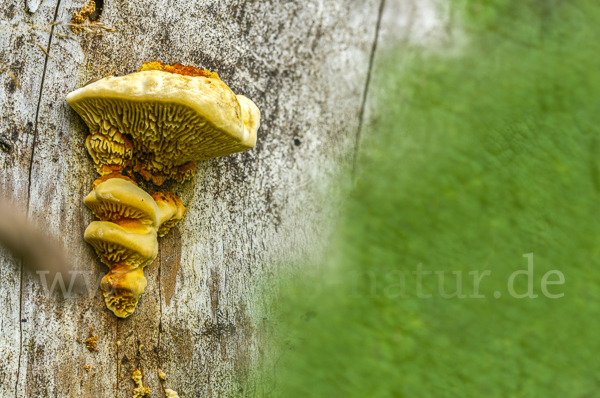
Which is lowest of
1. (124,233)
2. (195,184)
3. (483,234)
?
(124,233)

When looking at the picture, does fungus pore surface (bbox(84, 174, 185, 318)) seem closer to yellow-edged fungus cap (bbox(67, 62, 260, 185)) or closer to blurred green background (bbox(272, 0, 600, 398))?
yellow-edged fungus cap (bbox(67, 62, 260, 185))

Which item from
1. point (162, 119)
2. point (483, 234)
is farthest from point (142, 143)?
point (483, 234)

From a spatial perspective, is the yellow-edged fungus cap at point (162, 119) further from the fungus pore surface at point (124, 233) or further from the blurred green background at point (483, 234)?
the blurred green background at point (483, 234)

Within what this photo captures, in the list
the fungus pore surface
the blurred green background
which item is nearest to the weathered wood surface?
the fungus pore surface

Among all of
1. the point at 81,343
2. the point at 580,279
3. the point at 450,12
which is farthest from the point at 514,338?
the point at 81,343

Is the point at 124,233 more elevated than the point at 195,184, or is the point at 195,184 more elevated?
the point at 195,184

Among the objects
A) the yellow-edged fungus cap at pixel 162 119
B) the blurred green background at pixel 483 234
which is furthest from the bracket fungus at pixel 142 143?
the blurred green background at pixel 483 234

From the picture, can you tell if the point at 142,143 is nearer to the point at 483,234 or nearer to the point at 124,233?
the point at 124,233
